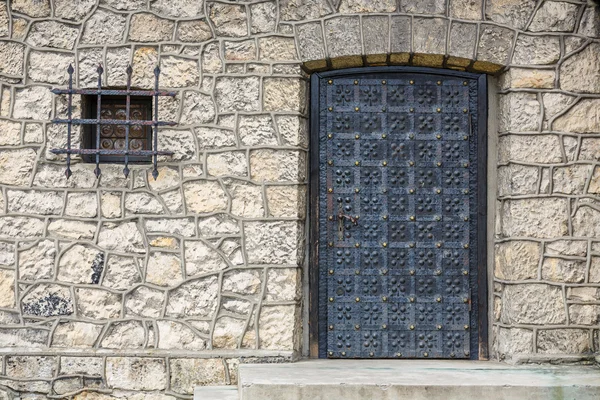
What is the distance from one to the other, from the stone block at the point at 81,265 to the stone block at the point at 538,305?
2629 millimetres

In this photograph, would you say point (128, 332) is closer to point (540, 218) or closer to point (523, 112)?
point (540, 218)

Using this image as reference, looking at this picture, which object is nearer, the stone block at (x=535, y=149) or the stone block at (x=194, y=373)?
the stone block at (x=194, y=373)

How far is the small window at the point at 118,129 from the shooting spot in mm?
5414

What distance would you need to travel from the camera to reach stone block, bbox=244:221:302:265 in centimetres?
531

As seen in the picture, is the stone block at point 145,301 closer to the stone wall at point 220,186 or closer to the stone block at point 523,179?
the stone wall at point 220,186

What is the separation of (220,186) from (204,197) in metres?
0.12

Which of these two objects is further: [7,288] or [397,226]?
[397,226]

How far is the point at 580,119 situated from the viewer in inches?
212

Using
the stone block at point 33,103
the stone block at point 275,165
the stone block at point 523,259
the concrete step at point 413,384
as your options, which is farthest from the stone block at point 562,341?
the stone block at point 33,103

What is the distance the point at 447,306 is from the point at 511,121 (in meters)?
1.27

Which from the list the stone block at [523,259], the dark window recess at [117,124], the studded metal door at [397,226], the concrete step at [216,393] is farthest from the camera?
the studded metal door at [397,226]

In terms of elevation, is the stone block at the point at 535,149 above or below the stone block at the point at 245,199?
above

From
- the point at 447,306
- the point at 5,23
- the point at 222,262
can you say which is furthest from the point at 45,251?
the point at 447,306

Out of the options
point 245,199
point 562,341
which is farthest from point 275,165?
point 562,341
